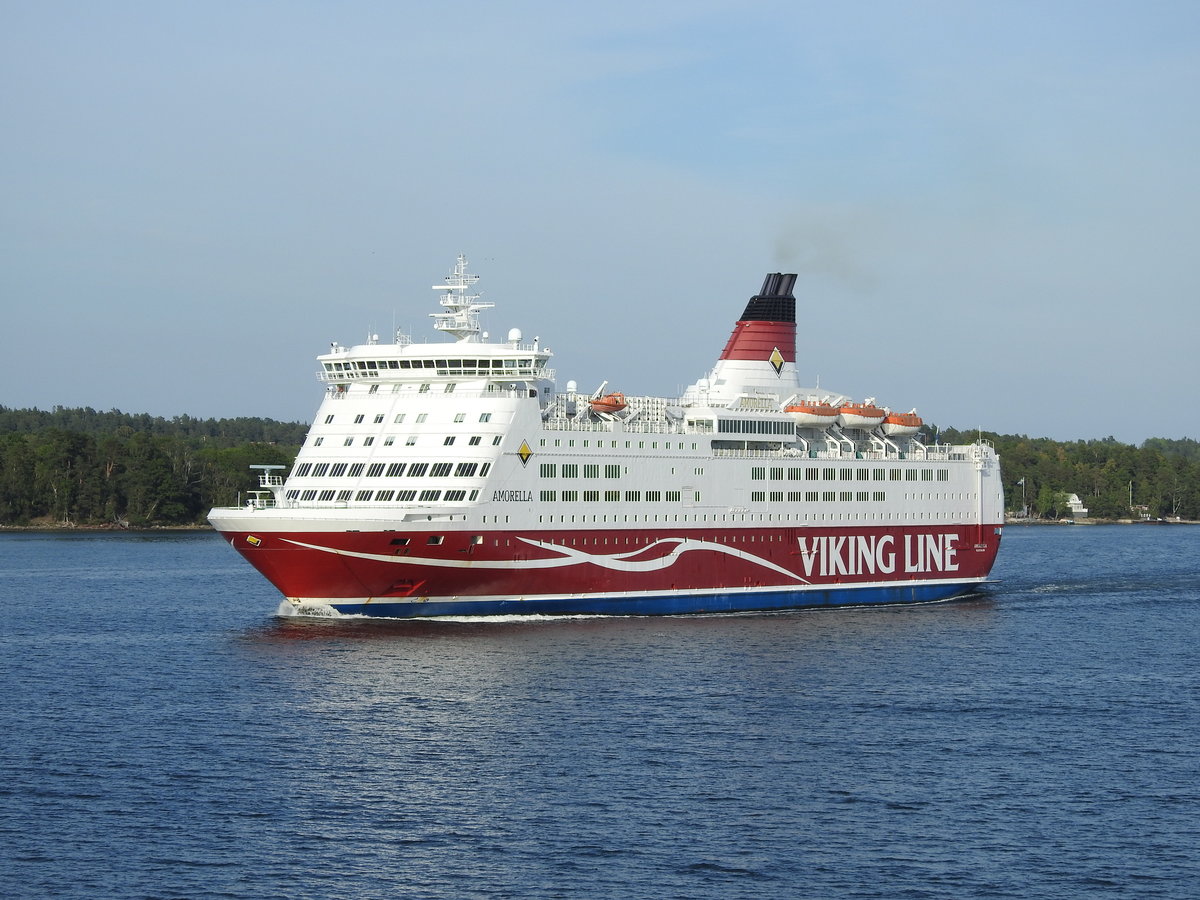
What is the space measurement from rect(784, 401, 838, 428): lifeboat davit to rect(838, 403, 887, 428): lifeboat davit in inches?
38.7

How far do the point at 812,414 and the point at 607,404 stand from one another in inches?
417

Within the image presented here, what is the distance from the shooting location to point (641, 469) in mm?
49312

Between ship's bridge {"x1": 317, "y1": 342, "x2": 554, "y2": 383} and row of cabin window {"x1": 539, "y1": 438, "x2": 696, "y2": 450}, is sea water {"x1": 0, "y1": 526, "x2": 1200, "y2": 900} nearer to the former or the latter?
row of cabin window {"x1": 539, "y1": 438, "x2": 696, "y2": 450}

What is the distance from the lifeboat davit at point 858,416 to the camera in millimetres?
57812

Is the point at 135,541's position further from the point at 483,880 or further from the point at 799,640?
the point at 483,880

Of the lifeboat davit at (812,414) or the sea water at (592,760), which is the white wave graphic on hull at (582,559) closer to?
the sea water at (592,760)

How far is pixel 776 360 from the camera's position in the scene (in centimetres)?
5756

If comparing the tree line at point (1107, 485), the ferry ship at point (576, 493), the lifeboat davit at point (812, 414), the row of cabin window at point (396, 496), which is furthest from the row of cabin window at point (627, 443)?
the tree line at point (1107, 485)

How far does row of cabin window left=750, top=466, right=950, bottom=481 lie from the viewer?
5359 centimetres

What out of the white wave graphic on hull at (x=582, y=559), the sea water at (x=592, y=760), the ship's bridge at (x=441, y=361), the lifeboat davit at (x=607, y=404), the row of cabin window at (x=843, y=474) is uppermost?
the ship's bridge at (x=441, y=361)

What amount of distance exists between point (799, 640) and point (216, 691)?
18428 mm

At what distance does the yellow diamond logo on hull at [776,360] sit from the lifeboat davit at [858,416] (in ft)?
9.42

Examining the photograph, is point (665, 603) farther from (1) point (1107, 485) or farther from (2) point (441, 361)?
(1) point (1107, 485)

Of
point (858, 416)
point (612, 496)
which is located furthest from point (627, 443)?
point (858, 416)
